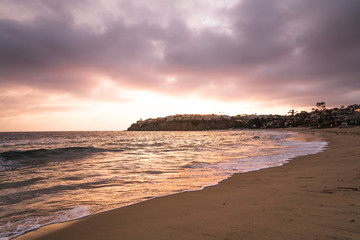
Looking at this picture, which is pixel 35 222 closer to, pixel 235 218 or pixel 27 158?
pixel 235 218

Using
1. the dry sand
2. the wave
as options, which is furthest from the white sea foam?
the wave

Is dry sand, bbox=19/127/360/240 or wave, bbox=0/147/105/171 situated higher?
dry sand, bbox=19/127/360/240

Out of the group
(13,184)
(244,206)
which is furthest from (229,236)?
(13,184)

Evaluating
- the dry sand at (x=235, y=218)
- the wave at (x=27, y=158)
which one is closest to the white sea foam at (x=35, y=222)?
the dry sand at (x=235, y=218)

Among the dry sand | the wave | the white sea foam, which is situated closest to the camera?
the dry sand

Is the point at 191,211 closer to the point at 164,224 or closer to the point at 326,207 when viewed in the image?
the point at 164,224

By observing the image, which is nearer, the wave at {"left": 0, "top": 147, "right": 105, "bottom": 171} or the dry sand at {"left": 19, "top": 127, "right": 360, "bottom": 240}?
the dry sand at {"left": 19, "top": 127, "right": 360, "bottom": 240}

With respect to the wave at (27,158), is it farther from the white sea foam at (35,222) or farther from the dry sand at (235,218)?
the dry sand at (235,218)

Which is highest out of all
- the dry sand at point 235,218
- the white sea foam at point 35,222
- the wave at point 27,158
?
the dry sand at point 235,218

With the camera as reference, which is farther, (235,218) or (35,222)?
(35,222)

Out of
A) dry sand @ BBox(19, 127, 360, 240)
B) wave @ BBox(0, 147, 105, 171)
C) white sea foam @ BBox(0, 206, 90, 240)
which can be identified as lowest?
wave @ BBox(0, 147, 105, 171)

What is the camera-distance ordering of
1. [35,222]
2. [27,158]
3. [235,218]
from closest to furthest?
[235,218]
[35,222]
[27,158]

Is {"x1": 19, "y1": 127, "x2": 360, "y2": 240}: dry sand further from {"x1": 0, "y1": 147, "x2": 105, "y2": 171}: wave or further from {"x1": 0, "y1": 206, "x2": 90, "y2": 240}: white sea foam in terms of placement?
{"x1": 0, "y1": 147, "x2": 105, "y2": 171}: wave

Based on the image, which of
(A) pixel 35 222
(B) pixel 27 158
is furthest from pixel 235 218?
(B) pixel 27 158
